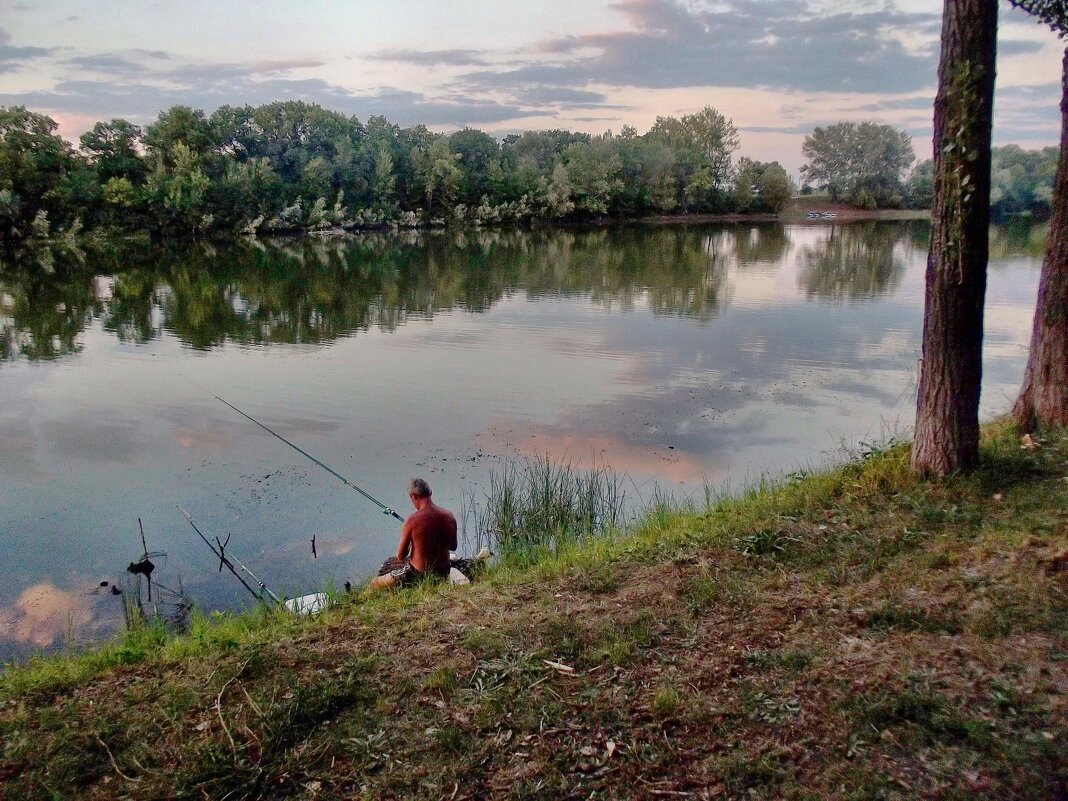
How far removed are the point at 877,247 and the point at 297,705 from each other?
1687 inches

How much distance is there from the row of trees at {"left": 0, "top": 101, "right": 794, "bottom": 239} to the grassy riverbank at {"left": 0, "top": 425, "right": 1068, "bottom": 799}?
4997 centimetres

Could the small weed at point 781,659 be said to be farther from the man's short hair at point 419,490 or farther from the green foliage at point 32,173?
the green foliage at point 32,173

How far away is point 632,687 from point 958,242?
3.88 metres

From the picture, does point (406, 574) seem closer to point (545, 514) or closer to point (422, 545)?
point (422, 545)

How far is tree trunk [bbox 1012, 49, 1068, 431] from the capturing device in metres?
6.64

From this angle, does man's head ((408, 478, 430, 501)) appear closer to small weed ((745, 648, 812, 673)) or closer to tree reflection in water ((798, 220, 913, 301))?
small weed ((745, 648, 812, 673))

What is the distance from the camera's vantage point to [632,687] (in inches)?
143

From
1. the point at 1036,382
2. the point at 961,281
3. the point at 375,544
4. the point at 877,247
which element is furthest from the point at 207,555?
the point at 877,247

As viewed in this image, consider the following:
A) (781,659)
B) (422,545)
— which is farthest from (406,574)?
(781,659)

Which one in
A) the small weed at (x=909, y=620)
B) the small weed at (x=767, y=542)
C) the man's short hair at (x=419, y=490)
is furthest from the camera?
the man's short hair at (x=419, y=490)

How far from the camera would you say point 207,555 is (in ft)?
23.7

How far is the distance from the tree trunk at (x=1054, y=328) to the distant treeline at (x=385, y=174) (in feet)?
168

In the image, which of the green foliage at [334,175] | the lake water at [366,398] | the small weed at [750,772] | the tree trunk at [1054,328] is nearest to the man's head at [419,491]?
the lake water at [366,398]

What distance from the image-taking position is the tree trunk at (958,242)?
5.26m
